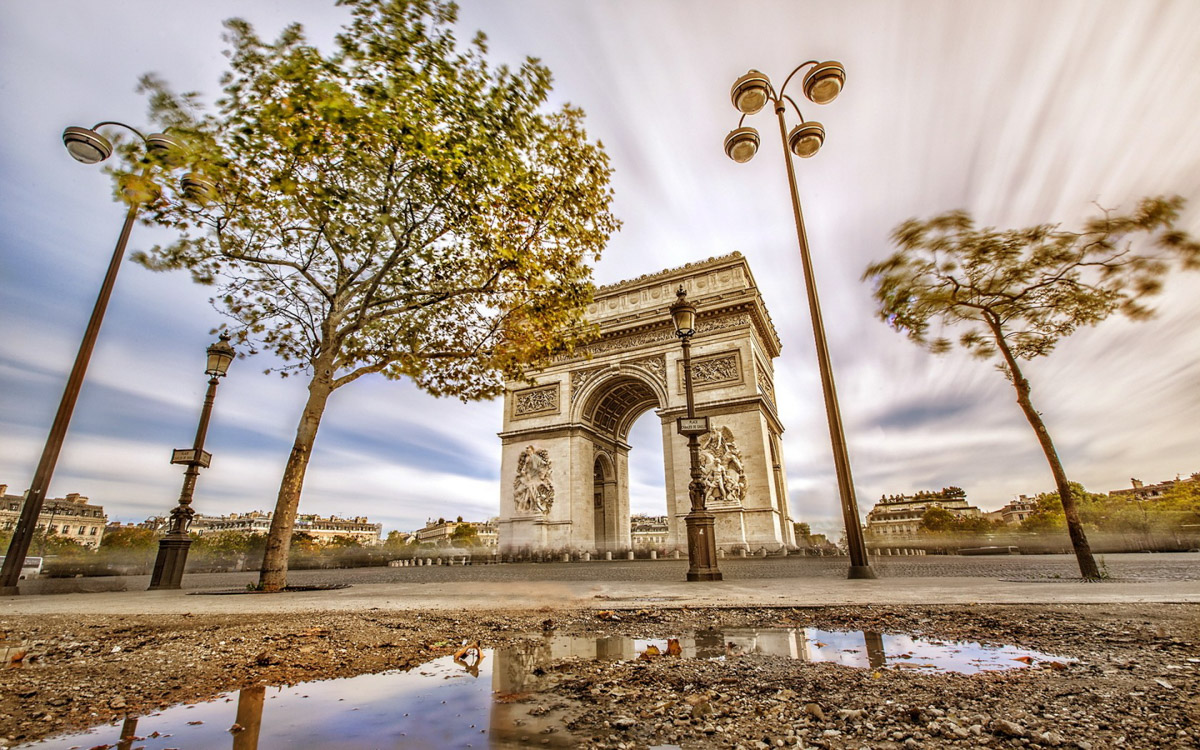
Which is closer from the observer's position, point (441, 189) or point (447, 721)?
point (447, 721)

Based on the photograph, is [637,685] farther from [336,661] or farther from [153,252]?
[153,252]

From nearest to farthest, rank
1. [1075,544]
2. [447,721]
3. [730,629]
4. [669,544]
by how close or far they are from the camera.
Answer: [447,721], [730,629], [1075,544], [669,544]

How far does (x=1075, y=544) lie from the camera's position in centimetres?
568

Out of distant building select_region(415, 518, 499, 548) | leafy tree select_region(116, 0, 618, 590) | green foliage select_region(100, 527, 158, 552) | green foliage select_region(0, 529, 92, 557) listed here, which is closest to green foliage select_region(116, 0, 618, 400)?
leafy tree select_region(116, 0, 618, 590)

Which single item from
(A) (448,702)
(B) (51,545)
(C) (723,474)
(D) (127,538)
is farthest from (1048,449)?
(D) (127,538)

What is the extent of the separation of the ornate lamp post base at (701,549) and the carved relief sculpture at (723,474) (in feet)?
38.8

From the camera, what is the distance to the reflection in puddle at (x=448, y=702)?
117cm

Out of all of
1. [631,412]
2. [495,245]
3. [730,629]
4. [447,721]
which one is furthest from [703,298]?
[447,721]

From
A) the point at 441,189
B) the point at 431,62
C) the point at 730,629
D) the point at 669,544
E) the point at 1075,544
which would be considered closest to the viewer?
the point at 730,629

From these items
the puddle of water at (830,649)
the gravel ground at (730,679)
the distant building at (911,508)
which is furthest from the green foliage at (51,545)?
the distant building at (911,508)

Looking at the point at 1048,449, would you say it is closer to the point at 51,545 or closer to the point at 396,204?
the point at 396,204

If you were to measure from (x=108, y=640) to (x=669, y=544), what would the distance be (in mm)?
18323

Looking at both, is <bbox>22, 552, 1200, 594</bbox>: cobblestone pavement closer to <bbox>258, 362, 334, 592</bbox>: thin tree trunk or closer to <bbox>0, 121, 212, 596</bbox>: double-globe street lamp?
<bbox>0, 121, 212, 596</bbox>: double-globe street lamp

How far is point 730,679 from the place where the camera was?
1.66 m
